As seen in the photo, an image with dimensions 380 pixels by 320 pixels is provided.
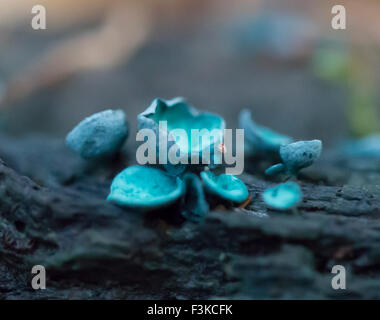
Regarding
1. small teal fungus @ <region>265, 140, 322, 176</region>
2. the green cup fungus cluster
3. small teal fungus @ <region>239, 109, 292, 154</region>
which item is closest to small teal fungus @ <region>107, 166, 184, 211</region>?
the green cup fungus cluster

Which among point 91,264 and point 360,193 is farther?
point 360,193

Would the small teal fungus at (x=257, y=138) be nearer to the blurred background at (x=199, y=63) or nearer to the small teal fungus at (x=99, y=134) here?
the small teal fungus at (x=99, y=134)

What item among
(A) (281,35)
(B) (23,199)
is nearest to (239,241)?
(B) (23,199)

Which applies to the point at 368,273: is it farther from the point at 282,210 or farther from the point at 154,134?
the point at 154,134

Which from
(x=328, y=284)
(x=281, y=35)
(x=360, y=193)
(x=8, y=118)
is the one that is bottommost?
(x=328, y=284)

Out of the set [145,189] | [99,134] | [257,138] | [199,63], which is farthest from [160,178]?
[199,63]

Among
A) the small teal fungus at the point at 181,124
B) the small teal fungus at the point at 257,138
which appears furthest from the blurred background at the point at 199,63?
the small teal fungus at the point at 181,124

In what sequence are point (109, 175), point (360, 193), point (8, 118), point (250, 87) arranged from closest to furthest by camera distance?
point (360, 193) < point (109, 175) < point (8, 118) < point (250, 87)

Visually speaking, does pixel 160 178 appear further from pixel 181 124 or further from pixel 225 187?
pixel 181 124

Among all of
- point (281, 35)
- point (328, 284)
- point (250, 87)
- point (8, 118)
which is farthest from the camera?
point (281, 35)
